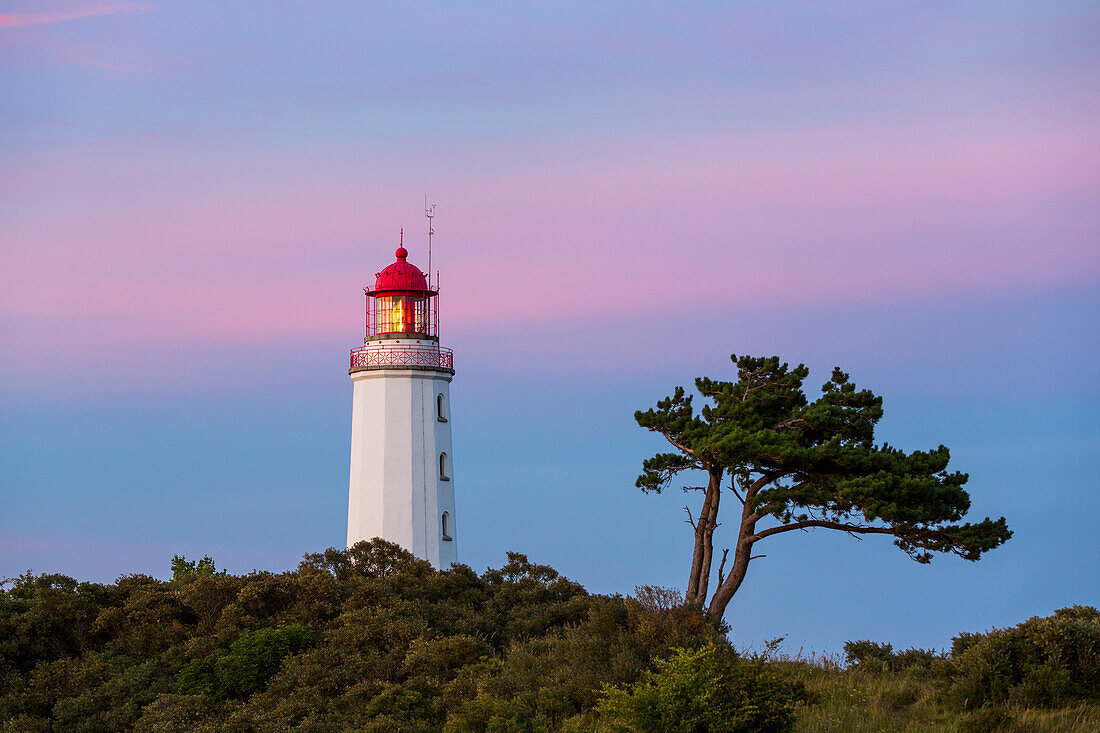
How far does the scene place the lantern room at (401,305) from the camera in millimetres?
38000

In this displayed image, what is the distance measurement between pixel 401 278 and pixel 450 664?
62.9 ft

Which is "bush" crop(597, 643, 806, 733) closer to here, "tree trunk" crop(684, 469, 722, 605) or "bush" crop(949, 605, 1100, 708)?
"bush" crop(949, 605, 1100, 708)

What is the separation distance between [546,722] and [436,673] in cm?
378

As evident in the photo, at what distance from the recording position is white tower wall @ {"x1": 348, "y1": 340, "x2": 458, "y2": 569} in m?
36.5

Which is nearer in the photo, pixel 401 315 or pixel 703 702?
pixel 703 702

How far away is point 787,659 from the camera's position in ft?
71.8

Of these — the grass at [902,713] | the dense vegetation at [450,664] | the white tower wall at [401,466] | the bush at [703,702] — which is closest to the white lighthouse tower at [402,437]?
the white tower wall at [401,466]

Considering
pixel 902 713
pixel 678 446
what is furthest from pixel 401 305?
pixel 902 713

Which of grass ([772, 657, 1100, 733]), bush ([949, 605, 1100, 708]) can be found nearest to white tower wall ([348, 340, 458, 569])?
grass ([772, 657, 1100, 733])

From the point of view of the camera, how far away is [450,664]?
847 inches

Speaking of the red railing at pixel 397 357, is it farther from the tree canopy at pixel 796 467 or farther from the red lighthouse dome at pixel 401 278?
the tree canopy at pixel 796 467

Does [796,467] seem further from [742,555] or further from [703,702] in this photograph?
[703,702]

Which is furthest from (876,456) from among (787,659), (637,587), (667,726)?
(667,726)

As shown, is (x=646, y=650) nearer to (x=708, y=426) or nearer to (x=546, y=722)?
(x=546, y=722)
